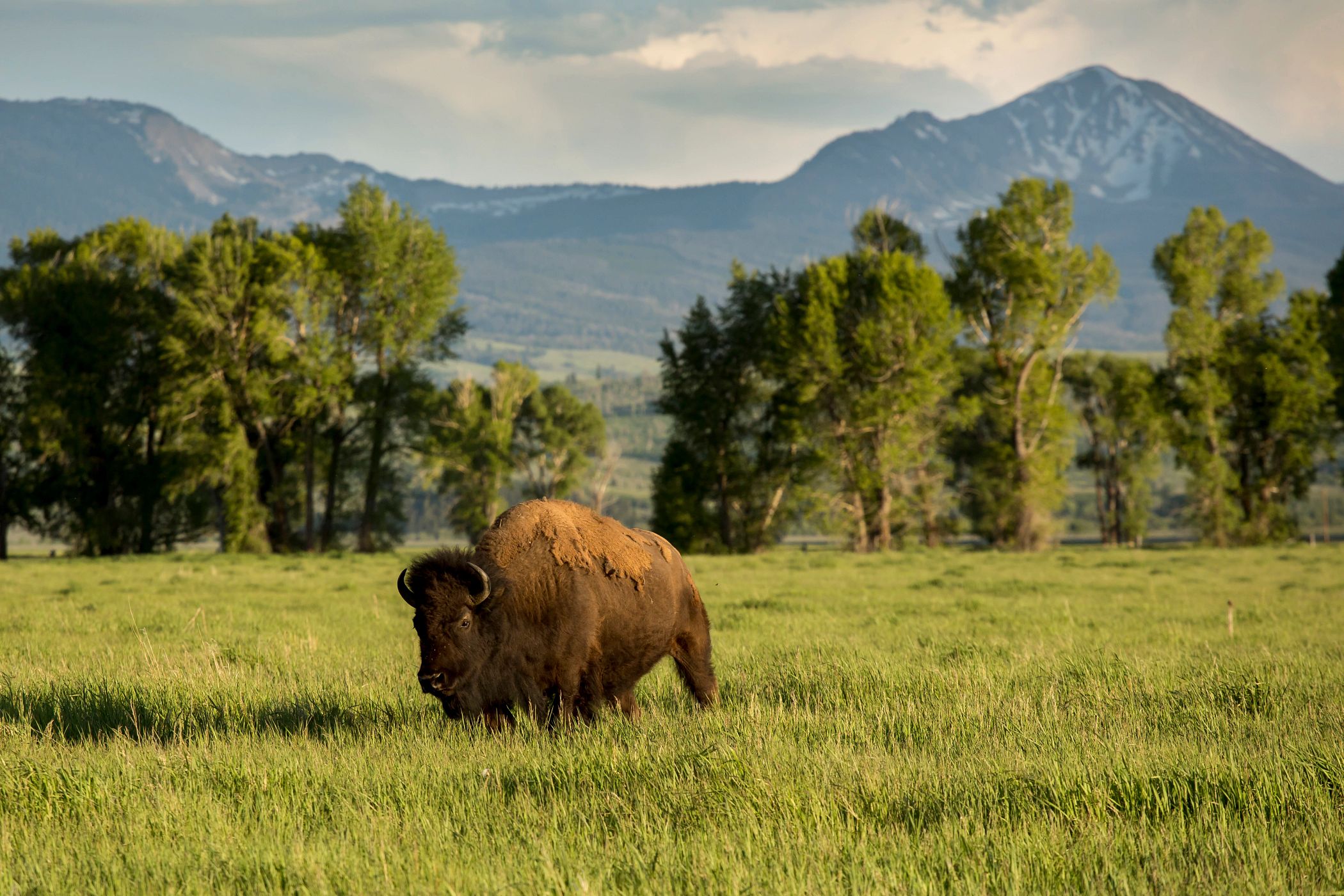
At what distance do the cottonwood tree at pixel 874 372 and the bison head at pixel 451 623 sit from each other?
136 ft

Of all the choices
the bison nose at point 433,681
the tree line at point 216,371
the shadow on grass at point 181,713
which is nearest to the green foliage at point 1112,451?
the tree line at point 216,371

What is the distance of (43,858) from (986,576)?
84.1 feet

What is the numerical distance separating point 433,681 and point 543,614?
100cm

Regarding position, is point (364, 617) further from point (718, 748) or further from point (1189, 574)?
point (1189, 574)

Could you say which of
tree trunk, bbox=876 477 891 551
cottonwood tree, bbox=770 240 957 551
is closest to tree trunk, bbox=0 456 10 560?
cottonwood tree, bbox=770 240 957 551

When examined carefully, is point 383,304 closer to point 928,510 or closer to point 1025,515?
point 928,510

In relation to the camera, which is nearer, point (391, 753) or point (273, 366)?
point (391, 753)

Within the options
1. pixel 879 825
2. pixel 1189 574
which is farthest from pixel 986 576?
pixel 879 825

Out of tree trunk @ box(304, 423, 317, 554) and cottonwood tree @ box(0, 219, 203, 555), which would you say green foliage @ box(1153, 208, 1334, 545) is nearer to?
tree trunk @ box(304, 423, 317, 554)

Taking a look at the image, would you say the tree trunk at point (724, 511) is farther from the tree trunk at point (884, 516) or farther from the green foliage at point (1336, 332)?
the green foliage at point (1336, 332)

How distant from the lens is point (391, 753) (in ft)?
23.1

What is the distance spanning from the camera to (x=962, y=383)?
52188 millimetres

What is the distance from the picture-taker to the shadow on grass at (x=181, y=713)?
26.6 feet

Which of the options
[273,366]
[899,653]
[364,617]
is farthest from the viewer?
[273,366]
